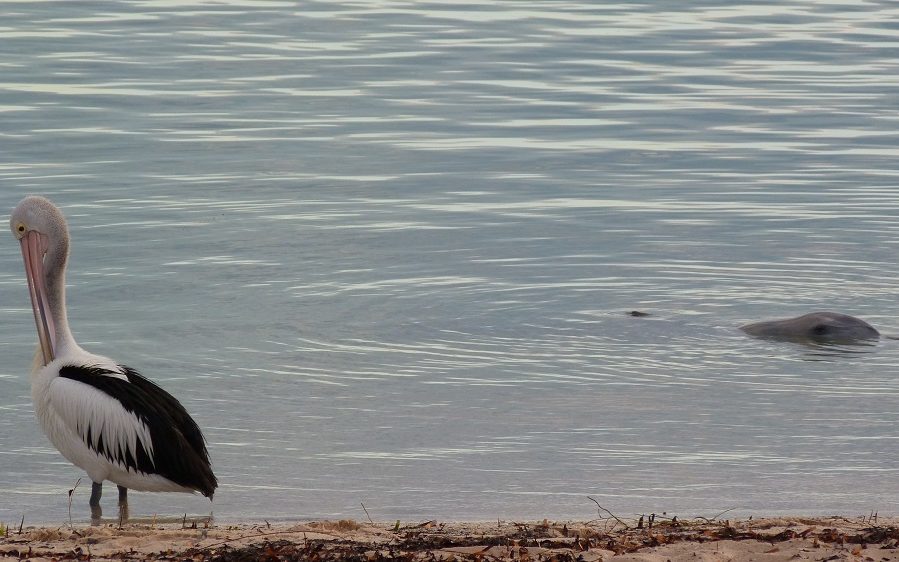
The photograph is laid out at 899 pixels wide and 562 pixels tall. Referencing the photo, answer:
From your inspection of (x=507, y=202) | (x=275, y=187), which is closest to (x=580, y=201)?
(x=507, y=202)

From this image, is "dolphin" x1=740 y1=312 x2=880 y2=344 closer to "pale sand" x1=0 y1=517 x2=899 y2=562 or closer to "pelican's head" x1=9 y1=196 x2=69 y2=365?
"pale sand" x1=0 y1=517 x2=899 y2=562

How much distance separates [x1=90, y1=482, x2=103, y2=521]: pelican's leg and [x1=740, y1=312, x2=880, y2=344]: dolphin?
5131 millimetres

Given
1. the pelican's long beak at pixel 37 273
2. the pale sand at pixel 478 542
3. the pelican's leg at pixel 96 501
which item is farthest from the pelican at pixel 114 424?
the pale sand at pixel 478 542

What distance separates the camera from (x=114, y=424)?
7719 millimetres

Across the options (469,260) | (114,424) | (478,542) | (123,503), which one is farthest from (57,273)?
(469,260)

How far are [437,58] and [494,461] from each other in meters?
14.6

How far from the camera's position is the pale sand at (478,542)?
623 cm

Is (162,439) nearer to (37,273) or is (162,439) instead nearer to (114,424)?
(114,424)

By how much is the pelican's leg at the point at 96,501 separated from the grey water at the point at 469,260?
190mm

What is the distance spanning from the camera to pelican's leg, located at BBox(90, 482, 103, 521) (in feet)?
26.0

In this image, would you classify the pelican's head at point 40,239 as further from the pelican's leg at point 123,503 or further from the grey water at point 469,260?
the pelican's leg at point 123,503

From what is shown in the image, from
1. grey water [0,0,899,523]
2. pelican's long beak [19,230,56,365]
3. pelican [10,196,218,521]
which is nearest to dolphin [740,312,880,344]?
grey water [0,0,899,523]

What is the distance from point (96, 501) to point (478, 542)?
2.23 metres

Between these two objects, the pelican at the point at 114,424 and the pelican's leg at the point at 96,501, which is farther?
the pelican's leg at the point at 96,501
